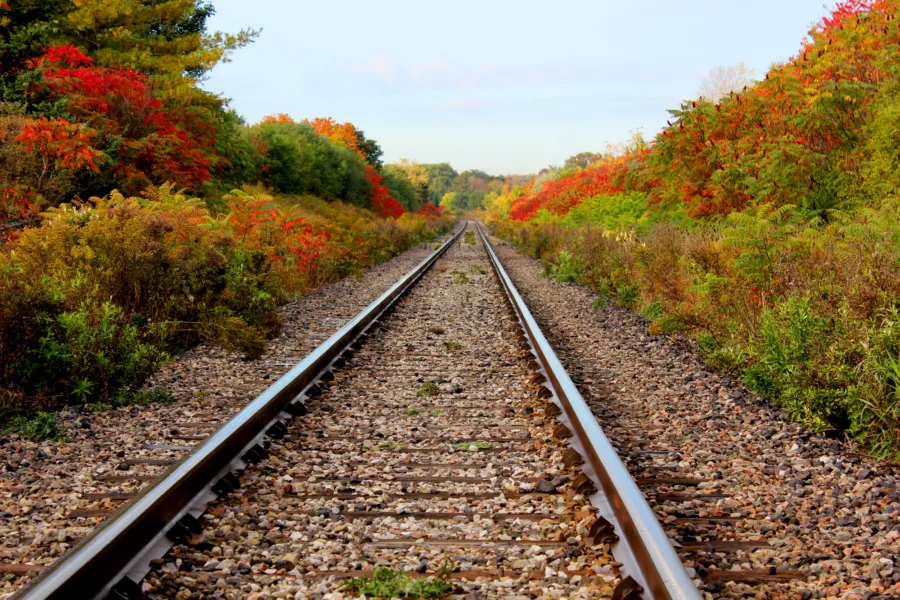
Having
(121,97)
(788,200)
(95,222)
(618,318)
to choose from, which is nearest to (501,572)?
(95,222)

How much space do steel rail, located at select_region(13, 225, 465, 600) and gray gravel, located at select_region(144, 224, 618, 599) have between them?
9 centimetres

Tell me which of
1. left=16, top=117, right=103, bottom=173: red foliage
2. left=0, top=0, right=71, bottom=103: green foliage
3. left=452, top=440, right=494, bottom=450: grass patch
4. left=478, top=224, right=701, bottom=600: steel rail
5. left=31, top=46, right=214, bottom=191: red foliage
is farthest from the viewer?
left=31, top=46, right=214, bottom=191: red foliage

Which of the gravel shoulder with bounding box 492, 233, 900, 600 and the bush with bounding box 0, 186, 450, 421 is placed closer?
the gravel shoulder with bounding box 492, 233, 900, 600

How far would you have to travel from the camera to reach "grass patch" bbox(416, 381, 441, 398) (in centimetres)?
609

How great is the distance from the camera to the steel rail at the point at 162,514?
257 cm

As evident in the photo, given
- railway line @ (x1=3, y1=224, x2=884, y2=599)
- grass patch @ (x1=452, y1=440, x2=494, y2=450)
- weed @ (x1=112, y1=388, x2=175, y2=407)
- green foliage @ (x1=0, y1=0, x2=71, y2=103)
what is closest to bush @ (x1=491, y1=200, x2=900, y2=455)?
railway line @ (x1=3, y1=224, x2=884, y2=599)

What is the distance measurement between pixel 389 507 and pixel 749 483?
198 cm

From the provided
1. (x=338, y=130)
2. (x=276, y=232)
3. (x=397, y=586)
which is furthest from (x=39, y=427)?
(x=338, y=130)

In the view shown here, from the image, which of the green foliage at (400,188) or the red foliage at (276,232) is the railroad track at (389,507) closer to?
the red foliage at (276,232)

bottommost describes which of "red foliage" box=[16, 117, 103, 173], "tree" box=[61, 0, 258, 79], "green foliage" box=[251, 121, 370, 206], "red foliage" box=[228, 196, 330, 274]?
"red foliage" box=[228, 196, 330, 274]

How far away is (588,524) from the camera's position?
11.1 feet

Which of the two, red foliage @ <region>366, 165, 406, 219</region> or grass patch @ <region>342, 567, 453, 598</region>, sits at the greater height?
red foliage @ <region>366, 165, 406, 219</region>

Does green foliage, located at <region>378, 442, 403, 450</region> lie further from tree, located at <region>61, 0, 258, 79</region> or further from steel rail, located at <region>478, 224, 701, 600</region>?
tree, located at <region>61, 0, 258, 79</region>

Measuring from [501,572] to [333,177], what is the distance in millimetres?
39040
